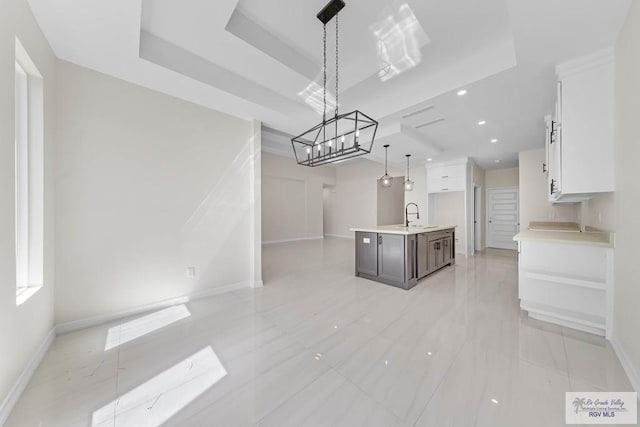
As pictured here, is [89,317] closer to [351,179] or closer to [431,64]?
[431,64]

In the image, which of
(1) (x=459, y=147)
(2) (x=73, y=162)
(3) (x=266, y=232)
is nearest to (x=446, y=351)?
(2) (x=73, y=162)

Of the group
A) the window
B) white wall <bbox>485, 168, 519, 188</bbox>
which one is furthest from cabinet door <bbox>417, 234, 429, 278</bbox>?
white wall <bbox>485, 168, 519, 188</bbox>

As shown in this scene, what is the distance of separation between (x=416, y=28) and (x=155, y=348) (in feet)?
12.7

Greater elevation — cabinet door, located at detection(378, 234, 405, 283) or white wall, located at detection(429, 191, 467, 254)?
white wall, located at detection(429, 191, 467, 254)

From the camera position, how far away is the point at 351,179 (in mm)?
9664

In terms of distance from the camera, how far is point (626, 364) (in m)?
1.65

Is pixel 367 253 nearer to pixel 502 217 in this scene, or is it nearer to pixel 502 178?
pixel 502 217

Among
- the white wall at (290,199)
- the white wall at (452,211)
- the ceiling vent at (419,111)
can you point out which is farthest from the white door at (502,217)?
the white wall at (290,199)

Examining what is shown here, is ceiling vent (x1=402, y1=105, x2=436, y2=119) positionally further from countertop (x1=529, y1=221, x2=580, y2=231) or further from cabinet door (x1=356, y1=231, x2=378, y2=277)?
countertop (x1=529, y1=221, x2=580, y2=231)

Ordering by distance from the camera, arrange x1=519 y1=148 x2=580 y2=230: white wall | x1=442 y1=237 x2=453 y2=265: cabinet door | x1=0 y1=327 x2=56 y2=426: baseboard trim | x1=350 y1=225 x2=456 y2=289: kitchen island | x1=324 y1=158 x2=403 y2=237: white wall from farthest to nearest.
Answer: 1. x1=324 y1=158 x2=403 y2=237: white wall
2. x1=519 y1=148 x2=580 y2=230: white wall
3. x1=442 y1=237 x2=453 y2=265: cabinet door
4. x1=350 y1=225 x2=456 y2=289: kitchen island
5. x1=0 y1=327 x2=56 y2=426: baseboard trim

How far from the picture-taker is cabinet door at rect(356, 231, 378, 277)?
3.86 m

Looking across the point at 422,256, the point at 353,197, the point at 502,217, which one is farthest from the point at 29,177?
the point at 502,217

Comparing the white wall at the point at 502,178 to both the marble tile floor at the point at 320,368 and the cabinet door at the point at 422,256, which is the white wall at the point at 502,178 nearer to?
the cabinet door at the point at 422,256

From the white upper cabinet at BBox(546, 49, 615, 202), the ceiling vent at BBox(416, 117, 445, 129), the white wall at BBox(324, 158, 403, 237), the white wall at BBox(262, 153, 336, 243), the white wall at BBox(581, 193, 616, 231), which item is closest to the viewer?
the white upper cabinet at BBox(546, 49, 615, 202)
